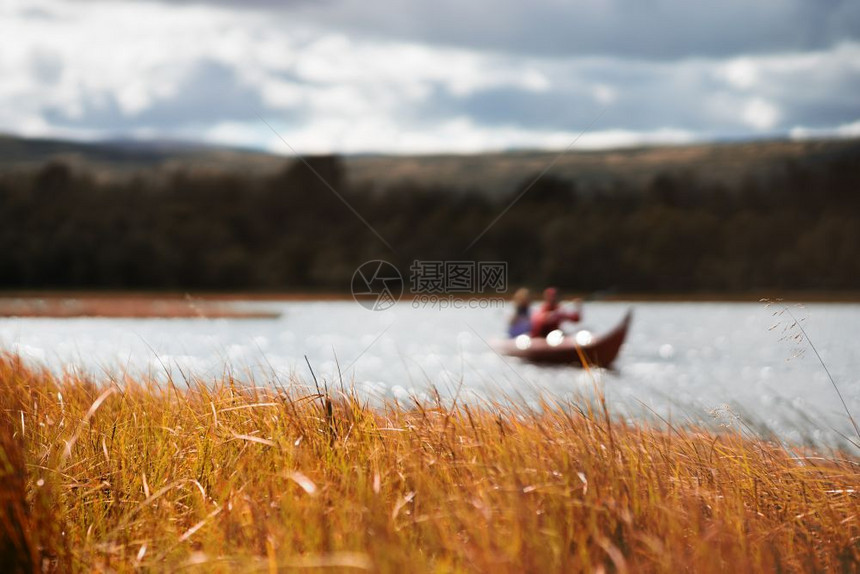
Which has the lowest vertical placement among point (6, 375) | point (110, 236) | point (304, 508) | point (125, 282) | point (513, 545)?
point (513, 545)

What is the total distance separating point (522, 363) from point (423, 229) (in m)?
65.5

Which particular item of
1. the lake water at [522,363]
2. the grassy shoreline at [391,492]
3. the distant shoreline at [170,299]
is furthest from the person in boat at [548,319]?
the distant shoreline at [170,299]

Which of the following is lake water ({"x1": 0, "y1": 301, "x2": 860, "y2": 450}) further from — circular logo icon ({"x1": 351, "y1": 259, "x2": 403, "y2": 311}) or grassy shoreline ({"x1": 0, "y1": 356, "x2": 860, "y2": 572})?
circular logo icon ({"x1": 351, "y1": 259, "x2": 403, "y2": 311})

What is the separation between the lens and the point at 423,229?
9012 cm

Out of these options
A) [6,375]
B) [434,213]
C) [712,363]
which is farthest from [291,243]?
[6,375]

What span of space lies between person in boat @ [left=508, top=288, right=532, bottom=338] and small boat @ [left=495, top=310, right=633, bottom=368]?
1.02 meters

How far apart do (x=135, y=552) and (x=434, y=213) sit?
3479 inches

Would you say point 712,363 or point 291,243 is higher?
point 291,243

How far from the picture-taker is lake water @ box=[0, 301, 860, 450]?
6684 mm

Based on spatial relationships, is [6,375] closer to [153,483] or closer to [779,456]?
[153,483]

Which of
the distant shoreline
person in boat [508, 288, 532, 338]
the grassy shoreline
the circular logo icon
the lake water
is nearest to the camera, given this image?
the grassy shoreline

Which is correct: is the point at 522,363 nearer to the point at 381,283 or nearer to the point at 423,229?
the point at 381,283

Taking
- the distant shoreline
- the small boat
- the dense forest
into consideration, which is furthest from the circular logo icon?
the dense forest

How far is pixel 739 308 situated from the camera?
368 ft
